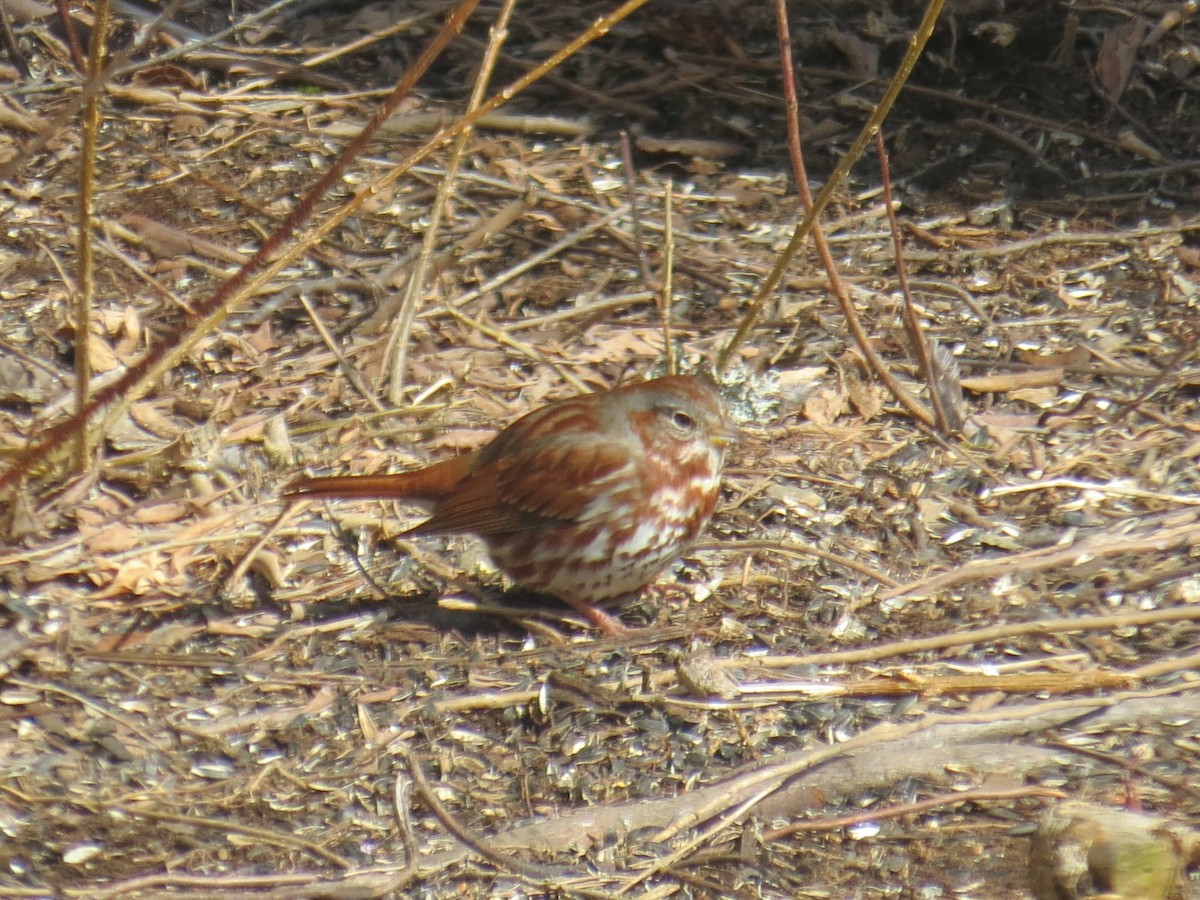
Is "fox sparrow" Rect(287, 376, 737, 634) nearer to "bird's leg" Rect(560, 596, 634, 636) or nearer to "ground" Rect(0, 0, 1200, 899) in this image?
"bird's leg" Rect(560, 596, 634, 636)

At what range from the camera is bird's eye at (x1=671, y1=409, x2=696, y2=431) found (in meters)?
4.84

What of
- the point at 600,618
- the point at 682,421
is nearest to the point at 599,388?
the point at 682,421

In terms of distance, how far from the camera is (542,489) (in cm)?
484

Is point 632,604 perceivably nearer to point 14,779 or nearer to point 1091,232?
point 14,779

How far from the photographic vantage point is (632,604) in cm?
499

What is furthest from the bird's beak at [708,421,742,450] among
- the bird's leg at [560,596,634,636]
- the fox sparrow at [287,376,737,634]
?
the bird's leg at [560,596,634,636]

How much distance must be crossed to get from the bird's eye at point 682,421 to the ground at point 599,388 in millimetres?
434

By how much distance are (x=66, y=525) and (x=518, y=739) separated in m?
1.62

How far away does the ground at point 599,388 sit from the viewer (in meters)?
4.02

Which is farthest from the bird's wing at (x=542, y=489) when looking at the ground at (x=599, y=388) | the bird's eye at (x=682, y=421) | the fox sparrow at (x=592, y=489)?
the ground at (x=599, y=388)

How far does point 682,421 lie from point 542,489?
45cm

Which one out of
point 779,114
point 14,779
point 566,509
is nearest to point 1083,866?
point 566,509

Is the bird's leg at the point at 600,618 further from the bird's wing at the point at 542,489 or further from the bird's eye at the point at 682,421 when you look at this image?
the bird's eye at the point at 682,421

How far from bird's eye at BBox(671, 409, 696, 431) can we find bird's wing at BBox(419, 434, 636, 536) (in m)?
0.18
